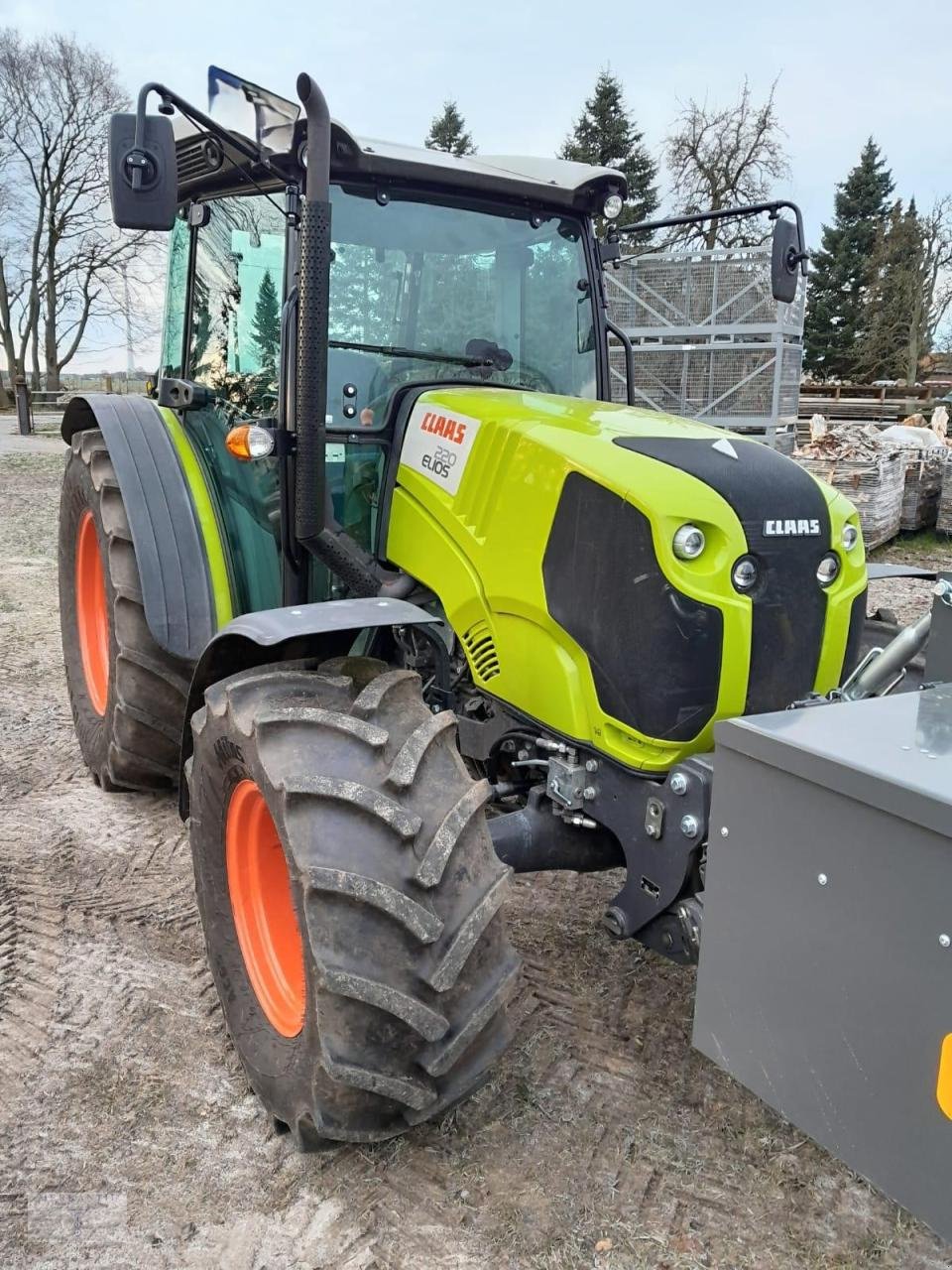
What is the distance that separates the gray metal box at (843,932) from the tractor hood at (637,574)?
0.49 meters

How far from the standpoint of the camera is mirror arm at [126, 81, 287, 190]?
234cm

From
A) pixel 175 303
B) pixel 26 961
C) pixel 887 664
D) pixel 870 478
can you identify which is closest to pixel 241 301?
pixel 175 303

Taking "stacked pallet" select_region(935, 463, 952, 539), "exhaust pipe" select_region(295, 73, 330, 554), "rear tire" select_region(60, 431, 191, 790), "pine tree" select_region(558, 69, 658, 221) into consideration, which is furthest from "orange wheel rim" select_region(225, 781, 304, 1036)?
"pine tree" select_region(558, 69, 658, 221)

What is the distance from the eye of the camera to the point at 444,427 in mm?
2750

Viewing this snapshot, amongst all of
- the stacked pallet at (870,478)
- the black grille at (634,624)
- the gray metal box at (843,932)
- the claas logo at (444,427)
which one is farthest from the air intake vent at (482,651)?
the stacked pallet at (870,478)

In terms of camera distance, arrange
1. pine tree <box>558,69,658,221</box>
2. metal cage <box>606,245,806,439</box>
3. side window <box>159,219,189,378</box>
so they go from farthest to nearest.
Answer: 1. pine tree <box>558,69,658,221</box>
2. metal cage <box>606,245,806,439</box>
3. side window <box>159,219,189,378</box>

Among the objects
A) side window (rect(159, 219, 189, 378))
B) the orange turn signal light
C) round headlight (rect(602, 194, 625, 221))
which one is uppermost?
round headlight (rect(602, 194, 625, 221))

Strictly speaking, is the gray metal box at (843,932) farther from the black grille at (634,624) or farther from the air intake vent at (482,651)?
the air intake vent at (482,651)

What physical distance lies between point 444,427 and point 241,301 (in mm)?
963

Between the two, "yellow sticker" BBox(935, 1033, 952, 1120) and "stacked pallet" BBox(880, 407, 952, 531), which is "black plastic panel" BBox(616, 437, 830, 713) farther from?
"stacked pallet" BBox(880, 407, 952, 531)

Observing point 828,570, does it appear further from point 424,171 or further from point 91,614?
point 91,614

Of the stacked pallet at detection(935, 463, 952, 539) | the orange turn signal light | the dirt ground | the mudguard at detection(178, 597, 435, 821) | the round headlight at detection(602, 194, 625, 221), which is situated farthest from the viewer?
the stacked pallet at detection(935, 463, 952, 539)

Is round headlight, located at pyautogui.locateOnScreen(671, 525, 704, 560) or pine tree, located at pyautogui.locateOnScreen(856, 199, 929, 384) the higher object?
pine tree, located at pyautogui.locateOnScreen(856, 199, 929, 384)

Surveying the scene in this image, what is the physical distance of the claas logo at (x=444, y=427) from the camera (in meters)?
2.69
